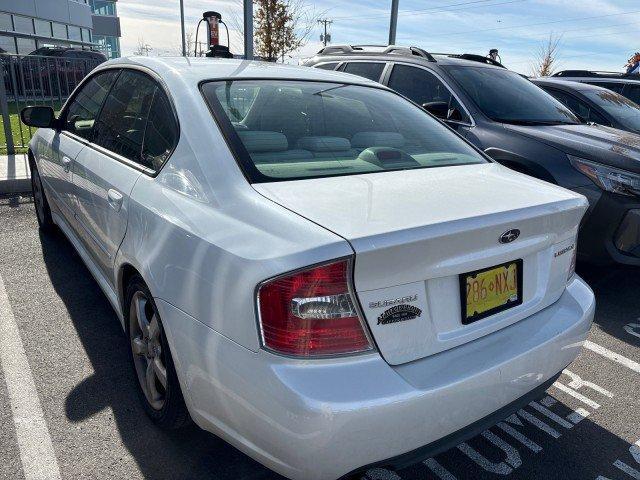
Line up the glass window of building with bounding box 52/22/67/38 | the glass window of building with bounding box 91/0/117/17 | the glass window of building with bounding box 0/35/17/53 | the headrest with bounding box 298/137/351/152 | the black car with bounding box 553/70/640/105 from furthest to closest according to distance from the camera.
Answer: the glass window of building with bounding box 91/0/117/17 < the glass window of building with bounding box 52/22/67/38 < the glass window of building with bounding box 0/35/17/53 < the black car with bounding box 553/70/640/105 < the headrest with bounding box 298/137/351/152

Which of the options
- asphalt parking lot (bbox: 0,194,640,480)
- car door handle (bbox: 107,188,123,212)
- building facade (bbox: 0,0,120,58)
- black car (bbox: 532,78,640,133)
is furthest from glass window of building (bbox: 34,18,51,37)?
car door handle (bbox: 107,188,123,212)

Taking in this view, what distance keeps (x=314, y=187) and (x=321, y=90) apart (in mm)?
1016

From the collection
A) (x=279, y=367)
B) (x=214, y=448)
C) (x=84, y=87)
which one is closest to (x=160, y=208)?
(x=279, y=367)

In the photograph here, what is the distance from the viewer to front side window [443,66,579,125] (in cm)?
491

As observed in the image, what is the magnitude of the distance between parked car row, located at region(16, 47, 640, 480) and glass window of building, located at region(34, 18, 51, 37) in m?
33.7

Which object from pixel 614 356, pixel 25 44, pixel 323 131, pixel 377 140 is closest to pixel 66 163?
pixel 323 131

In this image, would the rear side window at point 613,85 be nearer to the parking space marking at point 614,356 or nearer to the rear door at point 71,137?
the parking space marking at point 614,356

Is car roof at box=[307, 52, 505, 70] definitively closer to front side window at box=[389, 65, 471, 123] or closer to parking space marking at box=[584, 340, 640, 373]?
front side window at box=[389, 65, 471, 123]

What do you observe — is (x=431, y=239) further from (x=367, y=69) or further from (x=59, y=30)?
(x=59, y=30)

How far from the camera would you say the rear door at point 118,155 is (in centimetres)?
242

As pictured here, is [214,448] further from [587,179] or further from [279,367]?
[587,179]

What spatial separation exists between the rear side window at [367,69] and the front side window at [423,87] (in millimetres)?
201

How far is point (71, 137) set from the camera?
355 cm

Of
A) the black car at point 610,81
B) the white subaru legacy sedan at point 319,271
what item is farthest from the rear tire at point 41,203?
the black car at point 610,81
